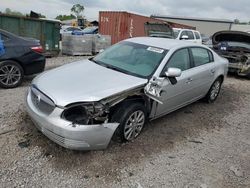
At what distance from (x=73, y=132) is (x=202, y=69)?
311 cm

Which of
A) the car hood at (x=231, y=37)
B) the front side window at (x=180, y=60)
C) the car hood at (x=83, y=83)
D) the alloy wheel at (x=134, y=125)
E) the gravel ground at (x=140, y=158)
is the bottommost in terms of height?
the gravel ground at (x=140, y=158)

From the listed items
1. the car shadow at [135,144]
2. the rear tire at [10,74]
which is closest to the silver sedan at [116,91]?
the car shadow at [135,144]

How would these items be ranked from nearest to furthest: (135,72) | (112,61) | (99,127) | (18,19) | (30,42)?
(99,127) → (135,72) → (112,61) → (30,42) → (18,19)

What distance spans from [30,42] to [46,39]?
4.46 meters

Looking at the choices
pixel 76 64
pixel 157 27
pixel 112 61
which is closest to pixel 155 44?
pixel 112 61

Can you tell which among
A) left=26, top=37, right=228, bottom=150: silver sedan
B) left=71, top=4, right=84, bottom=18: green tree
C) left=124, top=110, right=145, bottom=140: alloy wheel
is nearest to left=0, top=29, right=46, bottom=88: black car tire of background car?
left=26, top=37, right=228, bottom=150: silver sedan

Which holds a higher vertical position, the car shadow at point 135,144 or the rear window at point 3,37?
the rear window at point 3,37

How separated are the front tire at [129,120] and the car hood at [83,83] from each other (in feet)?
0.96

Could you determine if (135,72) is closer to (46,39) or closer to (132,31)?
(46,39)

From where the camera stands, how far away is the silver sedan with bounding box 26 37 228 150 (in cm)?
305

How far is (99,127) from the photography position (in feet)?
10.1

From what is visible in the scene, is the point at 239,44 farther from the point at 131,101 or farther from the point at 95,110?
the point at 95,110

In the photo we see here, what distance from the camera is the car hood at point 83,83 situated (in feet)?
10.2

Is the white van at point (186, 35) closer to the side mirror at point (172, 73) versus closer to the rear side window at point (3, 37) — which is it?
the rear side window at point (3, 37)
